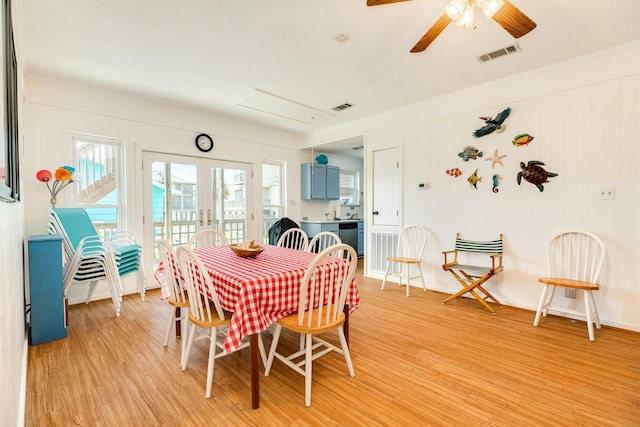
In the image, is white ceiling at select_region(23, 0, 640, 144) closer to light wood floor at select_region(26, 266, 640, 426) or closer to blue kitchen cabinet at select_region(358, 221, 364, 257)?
light wood floor at select_region(26, 266, 640, 426)

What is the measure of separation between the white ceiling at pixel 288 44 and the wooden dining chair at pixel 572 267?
5.87 ft

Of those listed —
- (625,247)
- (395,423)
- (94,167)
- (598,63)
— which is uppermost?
(598,63)

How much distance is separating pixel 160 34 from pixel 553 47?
3425mm

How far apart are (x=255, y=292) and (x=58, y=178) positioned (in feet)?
9.38

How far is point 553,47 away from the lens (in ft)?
8.96

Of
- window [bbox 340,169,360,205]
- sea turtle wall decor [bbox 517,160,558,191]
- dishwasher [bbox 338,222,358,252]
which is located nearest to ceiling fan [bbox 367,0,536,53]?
sea turtle wall decor [bbox 517,160,558,191]

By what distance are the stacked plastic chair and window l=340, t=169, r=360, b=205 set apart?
4583 mm

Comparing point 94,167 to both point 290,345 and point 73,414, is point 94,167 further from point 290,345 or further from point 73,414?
point 290,345

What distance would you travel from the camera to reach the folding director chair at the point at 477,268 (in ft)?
10.9

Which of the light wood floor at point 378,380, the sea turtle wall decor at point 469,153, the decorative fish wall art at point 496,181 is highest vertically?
the sea turtle wall decor at point 469,153

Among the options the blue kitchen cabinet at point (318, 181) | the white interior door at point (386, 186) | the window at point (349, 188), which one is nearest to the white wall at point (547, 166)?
the white interior door at point (386, 186)

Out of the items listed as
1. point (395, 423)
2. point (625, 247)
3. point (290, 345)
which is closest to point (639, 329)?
point (625, 247)

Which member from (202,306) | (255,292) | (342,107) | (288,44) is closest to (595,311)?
(255,292)

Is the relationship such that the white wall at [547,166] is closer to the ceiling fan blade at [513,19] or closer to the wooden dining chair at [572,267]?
the wooden dining chair at [572,267]
